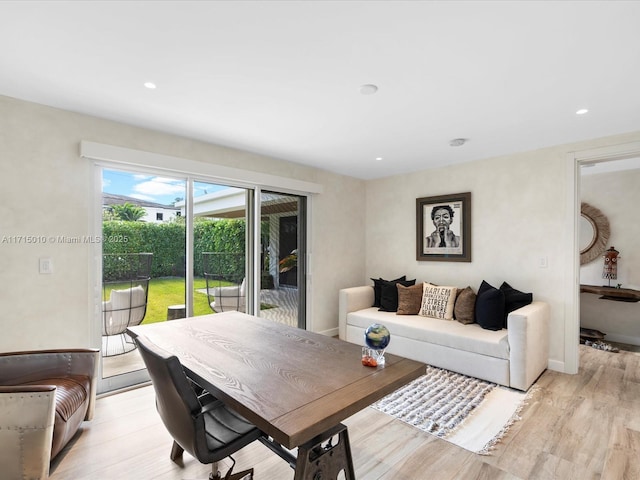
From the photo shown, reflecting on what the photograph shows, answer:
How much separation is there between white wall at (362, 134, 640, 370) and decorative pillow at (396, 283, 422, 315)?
Result: 396 mm

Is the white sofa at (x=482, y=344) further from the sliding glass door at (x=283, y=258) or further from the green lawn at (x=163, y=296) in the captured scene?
the green lawn at (x=163, y=296)

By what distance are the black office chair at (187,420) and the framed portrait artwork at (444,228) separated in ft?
11.2

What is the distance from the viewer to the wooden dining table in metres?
1.13

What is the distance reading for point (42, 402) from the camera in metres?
1.72

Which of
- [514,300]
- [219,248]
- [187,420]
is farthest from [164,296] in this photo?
[514,300]

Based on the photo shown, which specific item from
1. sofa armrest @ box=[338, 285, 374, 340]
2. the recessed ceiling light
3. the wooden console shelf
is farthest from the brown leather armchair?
the wooden console shelf

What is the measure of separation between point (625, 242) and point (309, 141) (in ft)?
14.6

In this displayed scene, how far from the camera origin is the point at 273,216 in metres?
4.16

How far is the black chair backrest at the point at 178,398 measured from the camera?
4.04ft

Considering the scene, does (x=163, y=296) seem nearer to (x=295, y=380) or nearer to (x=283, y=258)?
(x=283, y=258)

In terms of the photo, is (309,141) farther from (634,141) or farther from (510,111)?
(634,141)

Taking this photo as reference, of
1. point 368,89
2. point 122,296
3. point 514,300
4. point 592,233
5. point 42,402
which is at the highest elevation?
point 368,89

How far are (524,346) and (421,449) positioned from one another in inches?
57.9

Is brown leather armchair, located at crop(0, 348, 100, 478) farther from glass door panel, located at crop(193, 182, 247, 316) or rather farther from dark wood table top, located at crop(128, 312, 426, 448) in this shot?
glass door panel, located at crop(193, 182, 247, 316)
